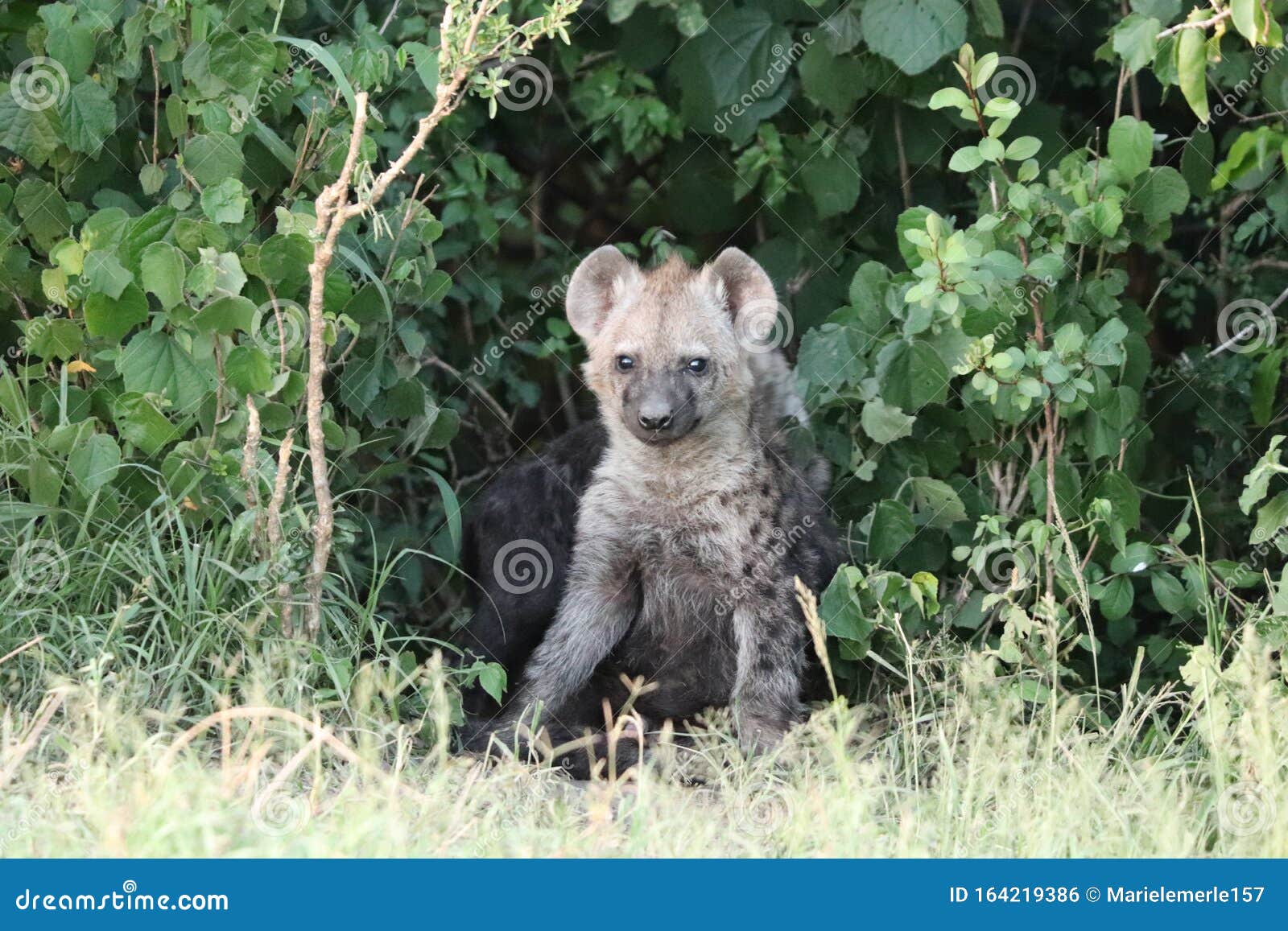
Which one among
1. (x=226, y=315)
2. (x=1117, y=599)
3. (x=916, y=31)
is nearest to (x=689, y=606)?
(x=1117, y=599)

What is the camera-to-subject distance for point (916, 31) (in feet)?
16.2

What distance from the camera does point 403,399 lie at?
507 cm

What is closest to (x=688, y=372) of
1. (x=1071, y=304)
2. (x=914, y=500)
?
(x=914, y=500)

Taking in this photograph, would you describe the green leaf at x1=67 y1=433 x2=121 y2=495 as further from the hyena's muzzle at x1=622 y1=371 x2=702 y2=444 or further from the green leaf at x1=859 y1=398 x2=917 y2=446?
the green leaf at x1=859 y1=398 x2=917 y2=446

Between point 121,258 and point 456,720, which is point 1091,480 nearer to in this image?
point 456,720

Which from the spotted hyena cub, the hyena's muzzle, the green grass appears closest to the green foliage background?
the green grass

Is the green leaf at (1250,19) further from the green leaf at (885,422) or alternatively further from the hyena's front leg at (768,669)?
the hyena's front leg at (768,669)

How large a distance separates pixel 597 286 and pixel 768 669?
59.8 inches

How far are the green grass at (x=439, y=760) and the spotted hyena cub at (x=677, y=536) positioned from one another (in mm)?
346

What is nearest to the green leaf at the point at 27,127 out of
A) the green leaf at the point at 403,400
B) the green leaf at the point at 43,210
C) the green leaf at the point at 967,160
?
the green leaf at the point at 43,210

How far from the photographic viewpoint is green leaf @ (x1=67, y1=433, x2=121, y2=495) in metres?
4.43

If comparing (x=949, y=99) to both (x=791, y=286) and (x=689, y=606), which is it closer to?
(x=791, y=286)

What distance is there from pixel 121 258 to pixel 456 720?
1655 millimetres

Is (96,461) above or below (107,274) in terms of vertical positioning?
below
